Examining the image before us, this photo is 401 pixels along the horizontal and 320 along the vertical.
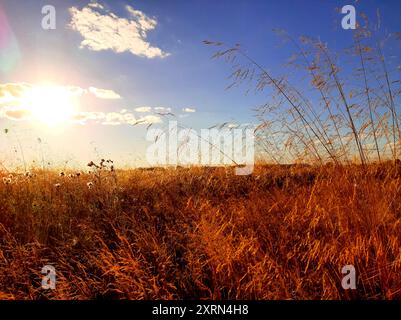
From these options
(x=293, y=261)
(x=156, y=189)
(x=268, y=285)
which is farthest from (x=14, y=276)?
(x=156, y=189)

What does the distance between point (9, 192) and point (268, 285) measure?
10.3 feet

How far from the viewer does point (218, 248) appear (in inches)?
87.6

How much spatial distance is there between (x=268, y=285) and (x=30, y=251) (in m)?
1.63

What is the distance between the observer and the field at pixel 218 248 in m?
1.97

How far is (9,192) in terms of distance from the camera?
3975 millimetres

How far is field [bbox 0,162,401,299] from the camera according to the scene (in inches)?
77.5

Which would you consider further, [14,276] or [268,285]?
[14,276]
